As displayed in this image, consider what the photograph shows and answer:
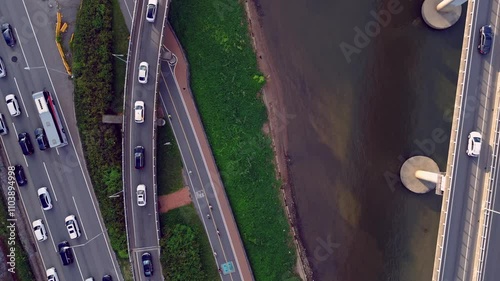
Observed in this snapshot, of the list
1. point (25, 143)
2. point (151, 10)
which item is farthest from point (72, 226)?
point (151, 10)

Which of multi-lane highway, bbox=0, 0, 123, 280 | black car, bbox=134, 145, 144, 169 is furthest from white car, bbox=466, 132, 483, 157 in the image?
multi-lane highway, bbox=0, 0, 123, 280

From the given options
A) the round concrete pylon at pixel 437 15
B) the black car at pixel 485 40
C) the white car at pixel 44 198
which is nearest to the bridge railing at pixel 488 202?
the black car at pixel 485 40

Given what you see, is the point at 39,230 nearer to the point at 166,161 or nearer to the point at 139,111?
the point at 166,161

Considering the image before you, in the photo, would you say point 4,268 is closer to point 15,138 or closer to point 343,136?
point 15,138

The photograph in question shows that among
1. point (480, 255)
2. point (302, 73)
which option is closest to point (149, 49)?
point (302, 73)

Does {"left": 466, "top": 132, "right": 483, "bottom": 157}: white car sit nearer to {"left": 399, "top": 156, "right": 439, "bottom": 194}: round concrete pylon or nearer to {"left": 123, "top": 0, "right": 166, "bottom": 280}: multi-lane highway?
{"left": 399, "top": 156, "right": 439, "bottom": 194}: round concrete pylon

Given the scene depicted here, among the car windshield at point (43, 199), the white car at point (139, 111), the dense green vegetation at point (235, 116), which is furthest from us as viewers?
the dense green vegetation at point (235, 116)

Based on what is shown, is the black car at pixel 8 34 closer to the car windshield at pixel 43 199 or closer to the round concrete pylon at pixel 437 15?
the car windshield at pixel 43 199
